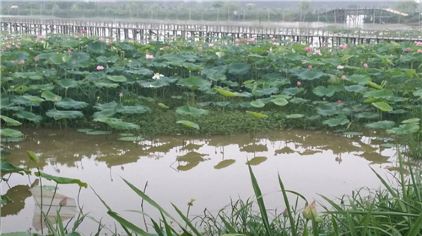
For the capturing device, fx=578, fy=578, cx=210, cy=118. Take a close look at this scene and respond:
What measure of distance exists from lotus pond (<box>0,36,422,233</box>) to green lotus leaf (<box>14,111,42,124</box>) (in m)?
0.01

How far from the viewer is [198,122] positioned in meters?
4.93

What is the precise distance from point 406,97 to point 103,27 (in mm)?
16883

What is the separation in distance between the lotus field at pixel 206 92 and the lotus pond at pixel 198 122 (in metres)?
0.01

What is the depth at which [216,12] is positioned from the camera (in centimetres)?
2238

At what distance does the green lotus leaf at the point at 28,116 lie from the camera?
180 inches

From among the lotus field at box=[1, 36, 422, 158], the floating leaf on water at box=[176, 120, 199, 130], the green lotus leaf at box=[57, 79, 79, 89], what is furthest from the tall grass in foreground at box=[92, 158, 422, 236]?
the green lotus leaf at box=[57, 79, 79, 89]

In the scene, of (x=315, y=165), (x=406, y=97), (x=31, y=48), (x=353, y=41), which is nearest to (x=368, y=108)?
(x=406, y=97)

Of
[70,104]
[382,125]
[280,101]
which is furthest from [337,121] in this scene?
[70,104]

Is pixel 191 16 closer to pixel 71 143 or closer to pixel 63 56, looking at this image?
pixel 63 56

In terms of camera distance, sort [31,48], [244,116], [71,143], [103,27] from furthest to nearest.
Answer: [103,27], [31,48], [244,116], [71,143]

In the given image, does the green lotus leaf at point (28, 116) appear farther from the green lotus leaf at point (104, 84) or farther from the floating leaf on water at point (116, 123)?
the green lotus leaf at point (104, 84)

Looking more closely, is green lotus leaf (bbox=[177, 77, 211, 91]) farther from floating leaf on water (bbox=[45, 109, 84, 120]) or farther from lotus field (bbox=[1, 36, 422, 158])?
floating leaf on water (bbox=[45, 109, 84, 120])

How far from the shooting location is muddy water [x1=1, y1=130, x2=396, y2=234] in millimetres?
3154

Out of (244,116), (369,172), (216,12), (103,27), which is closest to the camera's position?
(369,172)
